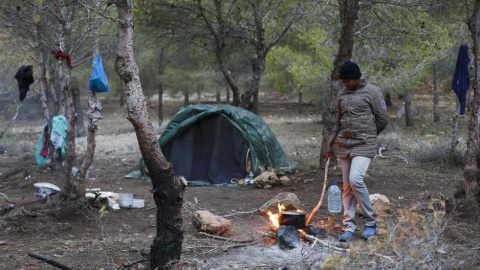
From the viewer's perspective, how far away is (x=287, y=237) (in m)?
5.41

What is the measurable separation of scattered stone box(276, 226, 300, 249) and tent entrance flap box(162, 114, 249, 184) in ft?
15.9

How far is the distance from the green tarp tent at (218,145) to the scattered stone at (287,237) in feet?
15.6

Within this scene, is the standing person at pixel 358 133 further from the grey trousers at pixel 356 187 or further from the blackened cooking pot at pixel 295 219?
the blackened cooking pot at pixel 295 219

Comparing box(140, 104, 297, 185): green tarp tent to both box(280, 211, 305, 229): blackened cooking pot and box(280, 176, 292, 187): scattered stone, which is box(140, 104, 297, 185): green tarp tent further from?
box(280, 211, 305, 229): blackened cooking pot

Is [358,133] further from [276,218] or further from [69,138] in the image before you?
[69,138]

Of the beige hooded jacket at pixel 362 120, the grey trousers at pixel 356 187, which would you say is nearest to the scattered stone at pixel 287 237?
the grey trousers at pixel 356 187

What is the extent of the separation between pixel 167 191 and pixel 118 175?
7.20 metres

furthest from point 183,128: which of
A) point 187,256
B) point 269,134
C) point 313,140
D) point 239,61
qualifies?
point 239,61

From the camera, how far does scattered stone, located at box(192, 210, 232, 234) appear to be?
613 cm

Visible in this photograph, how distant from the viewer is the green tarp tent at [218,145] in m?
10.4

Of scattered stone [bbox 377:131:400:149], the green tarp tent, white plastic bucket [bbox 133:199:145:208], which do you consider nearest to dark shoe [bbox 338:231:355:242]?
white plastic bucket [bbox 133:199:145:208]

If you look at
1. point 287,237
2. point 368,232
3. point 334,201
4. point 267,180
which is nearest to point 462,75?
point 334,201

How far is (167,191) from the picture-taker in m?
4.71

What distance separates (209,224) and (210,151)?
4716 mm
